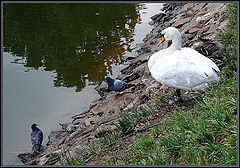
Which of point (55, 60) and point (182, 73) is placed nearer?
point (182, 73)

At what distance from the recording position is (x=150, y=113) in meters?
4.77

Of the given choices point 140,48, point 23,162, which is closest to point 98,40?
point 140,48

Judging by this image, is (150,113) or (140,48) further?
(140,48)

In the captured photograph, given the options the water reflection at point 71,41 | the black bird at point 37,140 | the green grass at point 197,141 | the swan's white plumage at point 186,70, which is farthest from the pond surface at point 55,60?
the green grass at point 197,141

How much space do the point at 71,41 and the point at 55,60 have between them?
2398 millimetres

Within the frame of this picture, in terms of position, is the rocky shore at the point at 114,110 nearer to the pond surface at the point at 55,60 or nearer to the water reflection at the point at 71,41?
the pond surface at the point at 55,60

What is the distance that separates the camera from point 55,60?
1222 centimetres

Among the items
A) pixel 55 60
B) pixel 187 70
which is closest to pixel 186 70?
pixel 187 70

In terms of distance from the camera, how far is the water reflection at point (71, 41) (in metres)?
11.2

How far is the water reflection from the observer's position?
11.2 metres

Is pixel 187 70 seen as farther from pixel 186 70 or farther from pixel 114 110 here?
pixel 114 110

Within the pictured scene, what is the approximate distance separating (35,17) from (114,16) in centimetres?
498

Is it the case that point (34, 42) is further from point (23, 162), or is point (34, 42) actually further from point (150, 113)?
point (150, 113)

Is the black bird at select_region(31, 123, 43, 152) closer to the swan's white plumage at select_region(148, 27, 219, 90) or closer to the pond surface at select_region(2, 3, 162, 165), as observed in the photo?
the pond surface at select_region(2, 3, 162, 165)
